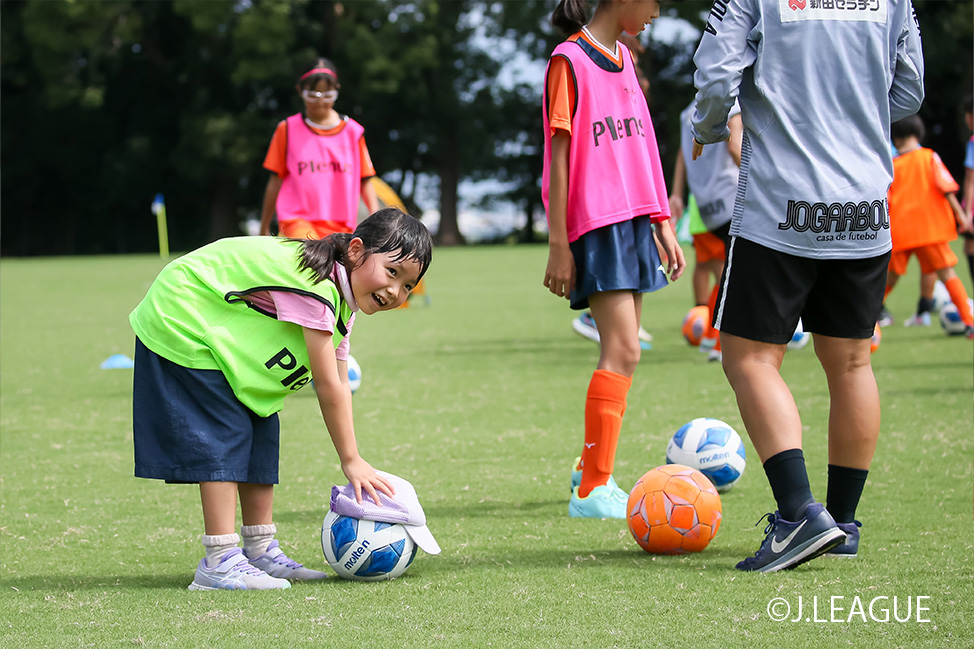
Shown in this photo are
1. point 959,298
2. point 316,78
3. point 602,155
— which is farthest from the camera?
point 959,298

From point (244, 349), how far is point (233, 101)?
4198cm

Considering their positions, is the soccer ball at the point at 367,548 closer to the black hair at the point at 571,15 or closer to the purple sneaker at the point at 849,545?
the purple sneaker at the point at 849,545

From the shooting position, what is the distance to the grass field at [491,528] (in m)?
2.90

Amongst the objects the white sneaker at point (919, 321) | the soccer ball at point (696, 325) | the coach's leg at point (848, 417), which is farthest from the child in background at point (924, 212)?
the coach's leg at point (848, 417)

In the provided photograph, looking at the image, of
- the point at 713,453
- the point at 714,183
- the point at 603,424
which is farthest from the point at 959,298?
the point at 603,424

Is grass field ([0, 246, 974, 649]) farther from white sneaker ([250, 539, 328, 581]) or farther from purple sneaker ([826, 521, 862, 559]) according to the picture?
white sneaker ([250, 539, 328, 581])

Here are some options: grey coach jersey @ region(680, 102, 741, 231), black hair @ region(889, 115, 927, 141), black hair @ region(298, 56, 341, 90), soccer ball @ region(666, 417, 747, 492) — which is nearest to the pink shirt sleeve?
soccer ball @ region(666, 417, 747, 492)

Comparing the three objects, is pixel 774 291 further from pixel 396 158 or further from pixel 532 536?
pixel 396 158

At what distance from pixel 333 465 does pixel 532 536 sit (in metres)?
1.62

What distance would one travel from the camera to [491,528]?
4.08m

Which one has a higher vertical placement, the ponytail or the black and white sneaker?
the ponytail

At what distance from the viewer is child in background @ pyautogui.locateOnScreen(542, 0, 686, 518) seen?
4.14 meters

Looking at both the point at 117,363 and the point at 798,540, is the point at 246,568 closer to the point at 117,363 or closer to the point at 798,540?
the point at 798,540

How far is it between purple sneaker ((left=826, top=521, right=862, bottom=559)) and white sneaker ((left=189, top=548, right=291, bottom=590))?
67.0 inches
